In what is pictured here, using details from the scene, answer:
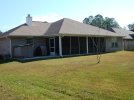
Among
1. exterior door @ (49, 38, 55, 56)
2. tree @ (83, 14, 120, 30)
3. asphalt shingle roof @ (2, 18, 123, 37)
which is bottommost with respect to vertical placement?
exterior door @ (49, 38, 55, 56)

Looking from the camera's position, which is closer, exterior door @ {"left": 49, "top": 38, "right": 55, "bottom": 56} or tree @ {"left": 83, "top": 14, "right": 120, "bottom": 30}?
exterior door @ {"left": 49, "top": 38, "right": 55, "bottom": 56}

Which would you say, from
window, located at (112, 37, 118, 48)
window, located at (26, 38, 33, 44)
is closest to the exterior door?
window, located at (26, 38, 33, 44)

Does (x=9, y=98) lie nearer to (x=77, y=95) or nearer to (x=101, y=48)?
(x=77, y=95)

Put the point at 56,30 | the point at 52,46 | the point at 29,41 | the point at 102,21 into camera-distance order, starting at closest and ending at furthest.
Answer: the point at 56,30 < the point at 29,41 < the point at 52,46 < the point at 102,21

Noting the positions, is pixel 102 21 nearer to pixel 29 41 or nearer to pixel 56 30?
pixel 56 30

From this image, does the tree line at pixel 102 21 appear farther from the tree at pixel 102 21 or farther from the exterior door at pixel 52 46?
the exterior door at pixel 52 46

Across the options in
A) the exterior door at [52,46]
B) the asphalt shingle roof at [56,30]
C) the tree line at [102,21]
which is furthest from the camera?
the tree line at [102,21]

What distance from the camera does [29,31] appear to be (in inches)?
1145

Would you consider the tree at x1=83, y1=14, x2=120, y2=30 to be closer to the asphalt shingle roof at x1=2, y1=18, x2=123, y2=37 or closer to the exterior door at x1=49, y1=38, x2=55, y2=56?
the asphalt shingle roof at x1=2, y1=18, x2=123, y2=37

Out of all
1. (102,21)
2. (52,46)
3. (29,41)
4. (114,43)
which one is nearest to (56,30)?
(52,46)

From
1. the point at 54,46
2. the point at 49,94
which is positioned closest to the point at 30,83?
the point at 49,94

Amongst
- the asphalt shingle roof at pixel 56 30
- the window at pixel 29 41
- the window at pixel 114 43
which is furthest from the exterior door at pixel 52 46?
the window at pixel 114 43

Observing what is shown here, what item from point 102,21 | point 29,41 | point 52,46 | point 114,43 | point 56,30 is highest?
point 102,21

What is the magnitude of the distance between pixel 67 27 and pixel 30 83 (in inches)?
717
